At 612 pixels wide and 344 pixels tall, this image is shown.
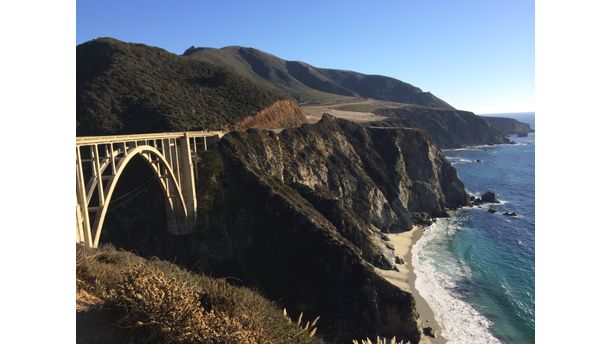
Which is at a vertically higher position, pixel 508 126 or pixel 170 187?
pixel 508 126

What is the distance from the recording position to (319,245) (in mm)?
28469

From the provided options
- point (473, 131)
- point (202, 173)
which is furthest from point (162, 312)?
point (473, 131)

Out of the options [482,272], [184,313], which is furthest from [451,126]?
[184,313]

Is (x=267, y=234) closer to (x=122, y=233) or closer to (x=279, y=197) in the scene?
(x=279, y=197)

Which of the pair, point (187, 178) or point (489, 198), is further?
point (489, 198)

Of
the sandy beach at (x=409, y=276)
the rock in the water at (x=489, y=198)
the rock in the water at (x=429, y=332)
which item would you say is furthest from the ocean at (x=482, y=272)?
the rock in the water at (x=489, y=198)

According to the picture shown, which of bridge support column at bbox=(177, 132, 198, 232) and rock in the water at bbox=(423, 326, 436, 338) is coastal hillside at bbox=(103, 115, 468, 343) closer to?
bridge support column at bbox=(177, 132, 198, 232)

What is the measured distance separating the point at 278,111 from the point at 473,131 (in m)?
104

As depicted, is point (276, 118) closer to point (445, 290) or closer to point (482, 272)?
point (482, 272)

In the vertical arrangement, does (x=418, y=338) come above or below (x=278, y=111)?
below

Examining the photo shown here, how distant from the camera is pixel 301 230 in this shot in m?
29.8

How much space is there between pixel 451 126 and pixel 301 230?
119 metres

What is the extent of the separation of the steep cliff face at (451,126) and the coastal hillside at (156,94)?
261 feet

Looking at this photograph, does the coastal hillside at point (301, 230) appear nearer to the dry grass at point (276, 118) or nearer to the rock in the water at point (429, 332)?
the rock in the water at point (429, 332)
